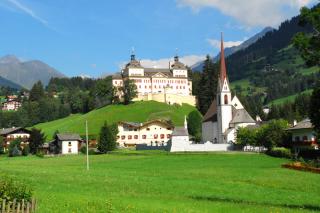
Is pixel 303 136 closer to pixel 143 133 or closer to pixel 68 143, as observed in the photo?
pixel 143 133

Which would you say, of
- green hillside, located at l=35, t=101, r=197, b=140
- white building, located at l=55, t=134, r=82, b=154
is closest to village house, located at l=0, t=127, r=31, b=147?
green hillside, located at l=35, t=101, r=197, b=140

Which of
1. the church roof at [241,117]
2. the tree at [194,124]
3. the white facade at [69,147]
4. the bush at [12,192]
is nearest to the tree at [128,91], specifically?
the tree at [194,124]

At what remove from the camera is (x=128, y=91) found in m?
167

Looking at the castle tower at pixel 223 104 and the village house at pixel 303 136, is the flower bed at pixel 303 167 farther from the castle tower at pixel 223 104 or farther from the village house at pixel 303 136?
the castle tower at pixel 223 104

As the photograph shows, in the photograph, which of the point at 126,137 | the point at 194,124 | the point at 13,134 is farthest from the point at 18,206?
the point at 13,134

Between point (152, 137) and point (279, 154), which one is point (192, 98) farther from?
point (279, 154)

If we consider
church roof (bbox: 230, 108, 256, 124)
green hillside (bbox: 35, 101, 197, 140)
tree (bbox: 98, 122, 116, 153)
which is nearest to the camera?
tree (bbox: 98, 122, 116, 153)

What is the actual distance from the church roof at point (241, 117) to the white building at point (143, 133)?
2955cm

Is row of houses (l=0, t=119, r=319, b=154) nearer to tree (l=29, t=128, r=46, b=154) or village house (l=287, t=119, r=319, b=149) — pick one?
tree (l=29, t=128, r=46, b=154)

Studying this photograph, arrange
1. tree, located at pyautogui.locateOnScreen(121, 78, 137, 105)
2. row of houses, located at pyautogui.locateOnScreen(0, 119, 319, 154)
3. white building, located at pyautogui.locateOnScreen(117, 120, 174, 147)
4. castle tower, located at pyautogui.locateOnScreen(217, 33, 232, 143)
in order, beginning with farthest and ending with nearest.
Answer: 1. tree, located at pyautogui.locateOnScreen(121, 78, 137, 105)
2. white building, located at pyautogui.locateOnScreen(117, 120, 174, 147)
3. row of houses, located at pyautogui.locateOnScreen(0, 119, 319, 154)
4. castle tower, located at pyautogui.locateOnScreen(217, 33, 232, 143)

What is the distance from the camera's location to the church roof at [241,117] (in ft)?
352

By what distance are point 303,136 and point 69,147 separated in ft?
205

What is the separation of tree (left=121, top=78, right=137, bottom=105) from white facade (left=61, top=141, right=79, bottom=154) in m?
42.9

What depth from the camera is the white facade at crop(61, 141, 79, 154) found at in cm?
12444
